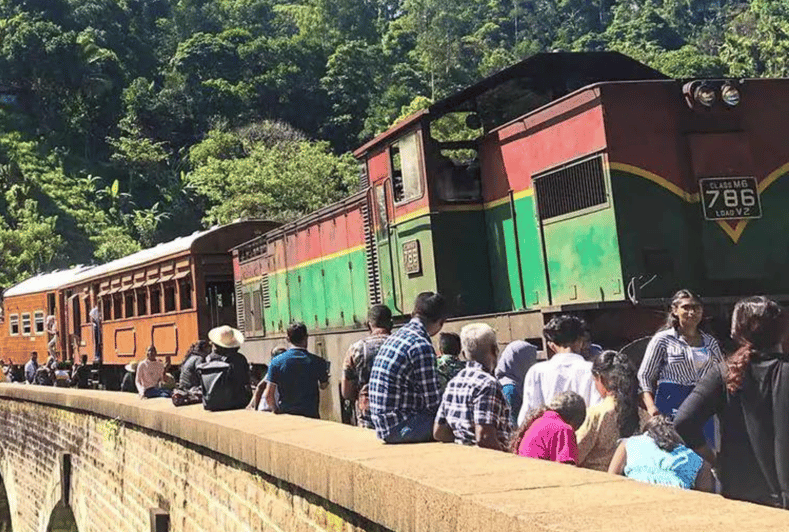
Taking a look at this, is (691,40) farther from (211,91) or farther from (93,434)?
(93,434)

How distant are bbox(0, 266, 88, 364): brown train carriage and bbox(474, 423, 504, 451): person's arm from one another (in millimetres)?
23632

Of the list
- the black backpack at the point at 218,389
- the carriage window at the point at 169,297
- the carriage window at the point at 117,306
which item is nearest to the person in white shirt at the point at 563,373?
the black backpack at the point at 218,389

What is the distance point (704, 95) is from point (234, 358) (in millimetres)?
4898

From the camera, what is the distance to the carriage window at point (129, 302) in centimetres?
2159

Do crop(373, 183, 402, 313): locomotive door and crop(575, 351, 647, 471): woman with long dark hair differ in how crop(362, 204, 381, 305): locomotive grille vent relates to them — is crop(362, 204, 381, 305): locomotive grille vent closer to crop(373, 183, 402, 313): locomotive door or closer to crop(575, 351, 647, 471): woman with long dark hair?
crop(373, 183, 402, 313): locomotive door

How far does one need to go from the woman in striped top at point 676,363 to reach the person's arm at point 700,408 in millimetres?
1267

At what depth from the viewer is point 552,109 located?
8844 millimetres

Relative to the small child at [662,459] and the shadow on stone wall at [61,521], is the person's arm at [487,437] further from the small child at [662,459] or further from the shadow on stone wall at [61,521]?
the shadow on stone wall at [61,521]

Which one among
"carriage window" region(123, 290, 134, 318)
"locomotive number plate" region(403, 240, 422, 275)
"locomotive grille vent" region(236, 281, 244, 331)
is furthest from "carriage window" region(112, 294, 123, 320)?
"locomotive number plate" region(403, 240, 422, 275)

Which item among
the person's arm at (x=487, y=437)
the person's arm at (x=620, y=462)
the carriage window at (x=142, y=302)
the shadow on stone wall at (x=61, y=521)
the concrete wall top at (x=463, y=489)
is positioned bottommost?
the shadow on stone wall at (x=61, y=521)

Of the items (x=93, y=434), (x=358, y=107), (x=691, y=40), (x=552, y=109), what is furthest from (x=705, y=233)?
(x=691, y=40)

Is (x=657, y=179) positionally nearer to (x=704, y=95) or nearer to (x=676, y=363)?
(x=704, y=95)

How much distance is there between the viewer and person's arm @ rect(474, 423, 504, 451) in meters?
4.43

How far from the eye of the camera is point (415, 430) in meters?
4.69
